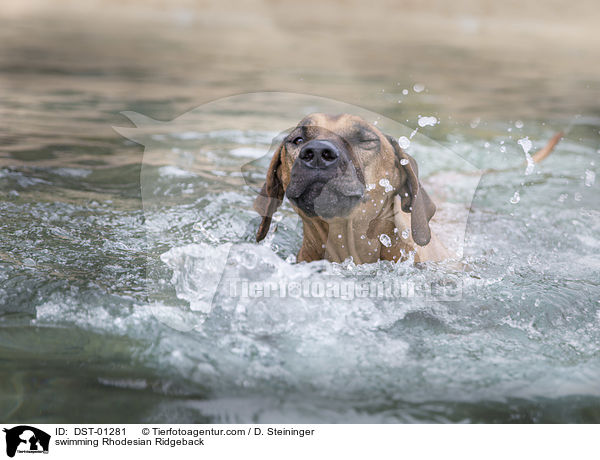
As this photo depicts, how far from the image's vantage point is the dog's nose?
2865 mm

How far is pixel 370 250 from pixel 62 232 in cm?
182

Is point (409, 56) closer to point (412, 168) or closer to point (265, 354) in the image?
point (412, 168)

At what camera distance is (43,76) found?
8.45 m

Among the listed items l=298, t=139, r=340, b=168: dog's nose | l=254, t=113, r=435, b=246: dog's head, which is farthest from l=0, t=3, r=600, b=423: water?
l=298, t=139, r=340, b=168: dog's nose

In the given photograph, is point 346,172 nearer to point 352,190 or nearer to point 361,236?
point 352,190

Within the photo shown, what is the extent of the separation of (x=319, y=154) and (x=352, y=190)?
228mm

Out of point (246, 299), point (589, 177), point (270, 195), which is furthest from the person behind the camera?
point (589, 177)

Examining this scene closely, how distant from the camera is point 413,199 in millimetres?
3131

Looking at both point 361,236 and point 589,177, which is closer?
point 361,236

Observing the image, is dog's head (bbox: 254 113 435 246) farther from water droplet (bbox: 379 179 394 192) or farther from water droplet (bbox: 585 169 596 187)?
water droplet (bbox: 585 169 596 187)

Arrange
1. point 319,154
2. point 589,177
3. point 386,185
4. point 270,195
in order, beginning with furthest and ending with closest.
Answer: point 589,177, point 270,195, point 386,185, point 319,154
